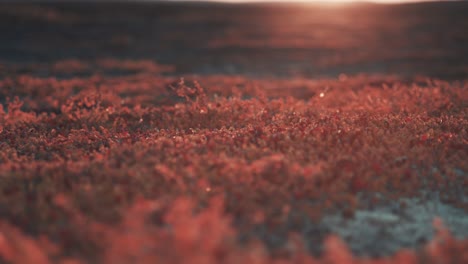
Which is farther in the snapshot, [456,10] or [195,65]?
[456,10]

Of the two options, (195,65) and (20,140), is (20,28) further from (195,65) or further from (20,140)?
(20,140)

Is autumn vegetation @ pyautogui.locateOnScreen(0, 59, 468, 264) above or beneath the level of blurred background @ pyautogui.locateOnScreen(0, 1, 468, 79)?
beneath

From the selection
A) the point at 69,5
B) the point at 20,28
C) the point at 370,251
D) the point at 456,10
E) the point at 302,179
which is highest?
the point at 69,5

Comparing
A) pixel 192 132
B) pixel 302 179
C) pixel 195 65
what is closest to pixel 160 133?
pixel 192 132

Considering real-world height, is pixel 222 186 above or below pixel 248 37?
below

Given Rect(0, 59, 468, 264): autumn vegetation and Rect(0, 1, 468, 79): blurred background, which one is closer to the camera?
Rect(0, 59, 468, 264): autumn vegetation

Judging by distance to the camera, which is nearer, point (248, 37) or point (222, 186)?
point (222, 186)

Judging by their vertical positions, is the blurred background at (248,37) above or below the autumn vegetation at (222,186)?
above

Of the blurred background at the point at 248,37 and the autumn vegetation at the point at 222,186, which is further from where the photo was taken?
the blurred background at the point at 248,37

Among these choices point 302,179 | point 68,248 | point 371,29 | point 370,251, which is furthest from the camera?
point 371,29

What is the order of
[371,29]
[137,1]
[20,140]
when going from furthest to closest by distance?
[137,1] < [371,29] < [20,140]

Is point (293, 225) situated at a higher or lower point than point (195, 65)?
lower
